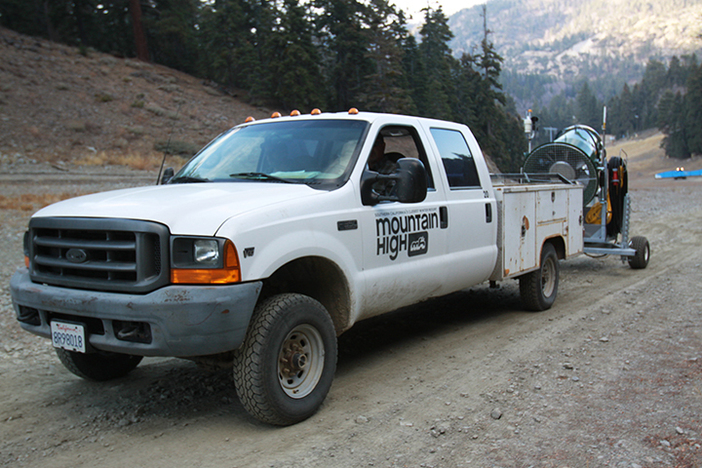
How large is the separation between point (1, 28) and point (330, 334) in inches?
1963

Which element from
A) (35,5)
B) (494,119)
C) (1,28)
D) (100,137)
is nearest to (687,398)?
(100,137)

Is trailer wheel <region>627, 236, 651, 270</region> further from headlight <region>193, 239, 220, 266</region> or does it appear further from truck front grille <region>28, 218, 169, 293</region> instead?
truck front grille <region>28, 218, 169, 293</region>

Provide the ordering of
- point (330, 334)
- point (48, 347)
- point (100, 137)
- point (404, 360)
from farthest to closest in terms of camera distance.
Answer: point (100, 137), point (48, 347), point (404, 360), point (330, 334)

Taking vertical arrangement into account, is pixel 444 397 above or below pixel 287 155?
below

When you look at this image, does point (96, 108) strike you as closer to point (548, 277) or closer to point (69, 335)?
point (548, 277)

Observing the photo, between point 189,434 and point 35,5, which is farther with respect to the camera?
point 35,5

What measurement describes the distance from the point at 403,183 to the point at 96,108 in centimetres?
3627

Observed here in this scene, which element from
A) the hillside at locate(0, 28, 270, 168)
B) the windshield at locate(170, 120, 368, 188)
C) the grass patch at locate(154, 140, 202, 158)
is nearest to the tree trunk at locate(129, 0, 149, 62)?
the hillside at locate(0, 28, 270, 168)

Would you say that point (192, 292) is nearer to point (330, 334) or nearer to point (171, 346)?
point (171, 346)

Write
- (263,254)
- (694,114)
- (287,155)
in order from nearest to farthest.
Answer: (263,254) < (287,155) < (694,114)

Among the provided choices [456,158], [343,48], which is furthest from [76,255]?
[343,48]

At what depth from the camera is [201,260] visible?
368 centimetres

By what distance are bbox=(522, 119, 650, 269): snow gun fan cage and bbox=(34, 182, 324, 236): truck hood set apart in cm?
771

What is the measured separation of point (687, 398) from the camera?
4398 millimetres
